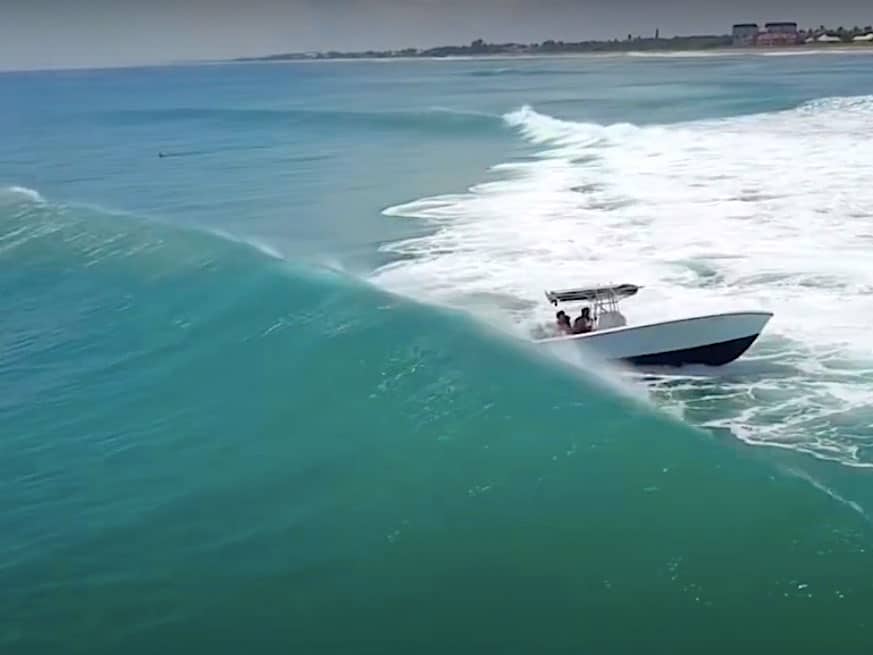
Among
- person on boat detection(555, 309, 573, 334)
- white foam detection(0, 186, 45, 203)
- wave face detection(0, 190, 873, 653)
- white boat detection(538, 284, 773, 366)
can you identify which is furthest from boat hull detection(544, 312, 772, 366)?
white foam detection(0, 186, 45, 203)

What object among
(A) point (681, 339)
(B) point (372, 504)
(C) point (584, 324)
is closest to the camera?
(B) point (372, 504)

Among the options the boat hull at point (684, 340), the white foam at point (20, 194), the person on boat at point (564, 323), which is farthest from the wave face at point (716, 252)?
the white foam at point (20, 194)

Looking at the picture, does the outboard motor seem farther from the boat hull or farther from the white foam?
the white foam

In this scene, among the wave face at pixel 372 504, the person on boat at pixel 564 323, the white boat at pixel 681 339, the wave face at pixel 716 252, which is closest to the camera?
the wave face at pixel 372 504

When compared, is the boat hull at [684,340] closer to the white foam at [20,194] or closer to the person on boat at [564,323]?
the person on boat at [564,323]

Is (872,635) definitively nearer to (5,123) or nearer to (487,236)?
(487,236)

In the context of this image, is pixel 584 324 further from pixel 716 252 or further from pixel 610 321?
pixel 716 252

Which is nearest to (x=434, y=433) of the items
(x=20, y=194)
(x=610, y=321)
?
(x=610, y=321)
